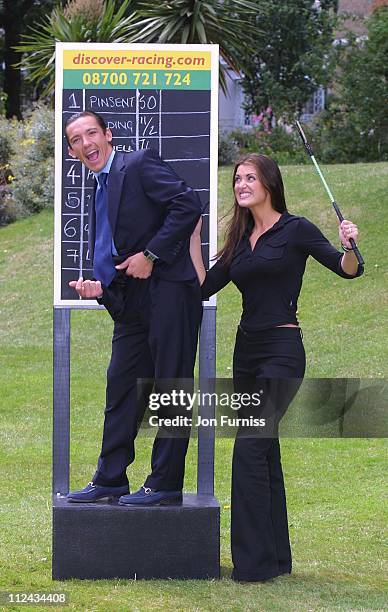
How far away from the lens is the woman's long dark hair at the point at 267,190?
5.39m

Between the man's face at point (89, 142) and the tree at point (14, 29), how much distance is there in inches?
1135

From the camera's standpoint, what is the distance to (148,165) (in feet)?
17.6

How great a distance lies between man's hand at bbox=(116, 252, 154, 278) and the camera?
5.27 m

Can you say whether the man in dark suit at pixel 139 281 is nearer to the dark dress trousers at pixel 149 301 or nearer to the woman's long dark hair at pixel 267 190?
the dark dress trousers at pixel 149 301

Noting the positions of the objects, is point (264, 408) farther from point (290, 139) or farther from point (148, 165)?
point (290, 139)

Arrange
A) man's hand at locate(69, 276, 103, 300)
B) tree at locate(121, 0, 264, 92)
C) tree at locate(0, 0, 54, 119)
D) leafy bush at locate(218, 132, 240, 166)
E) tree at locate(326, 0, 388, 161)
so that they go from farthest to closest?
tree at locate(0, 0, 54, 119), leafy bush at locate(218, 132, 240, 166), tree at locate(326, 0, 388, 161), tree at locate(121, 0, 264, 92), man's hand at locate(69, 276, 103, 300)

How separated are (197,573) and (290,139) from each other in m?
21.6

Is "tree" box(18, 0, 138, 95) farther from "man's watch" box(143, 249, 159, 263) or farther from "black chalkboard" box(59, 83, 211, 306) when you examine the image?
"man's watch" box(143, 249, 159, 263)

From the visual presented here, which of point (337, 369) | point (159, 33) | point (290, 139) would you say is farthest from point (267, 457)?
point (290, 139)

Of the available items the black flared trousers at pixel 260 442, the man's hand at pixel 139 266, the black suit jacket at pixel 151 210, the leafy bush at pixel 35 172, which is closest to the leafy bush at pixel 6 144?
the leafy bush at pixel 35 172

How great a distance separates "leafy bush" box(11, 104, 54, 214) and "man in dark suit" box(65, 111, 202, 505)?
51.5ft

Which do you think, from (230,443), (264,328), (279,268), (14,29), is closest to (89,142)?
(279,268)

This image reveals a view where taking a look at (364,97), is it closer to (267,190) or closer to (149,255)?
(267,190)

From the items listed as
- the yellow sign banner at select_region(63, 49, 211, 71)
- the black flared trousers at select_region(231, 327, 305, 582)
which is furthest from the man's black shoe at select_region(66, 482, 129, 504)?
the yellow sign banner at select_region(63, 49, 211, 71)
